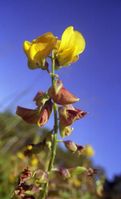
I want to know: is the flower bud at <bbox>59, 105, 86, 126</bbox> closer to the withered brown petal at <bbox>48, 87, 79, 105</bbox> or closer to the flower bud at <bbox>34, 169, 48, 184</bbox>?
the withered brown petal at <bbox>48, 87, 79, 105</bbox>

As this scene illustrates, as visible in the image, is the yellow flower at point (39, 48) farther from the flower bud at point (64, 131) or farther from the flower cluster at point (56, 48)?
the flower bud at point (64, 131)

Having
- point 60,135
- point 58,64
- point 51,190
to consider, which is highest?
point 51,190

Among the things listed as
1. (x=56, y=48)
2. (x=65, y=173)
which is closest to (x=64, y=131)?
(x=65, y=173)

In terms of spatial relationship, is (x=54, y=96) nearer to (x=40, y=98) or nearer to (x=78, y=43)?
(x=40, y=98)

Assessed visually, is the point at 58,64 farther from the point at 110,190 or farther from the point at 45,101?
the point at 110,190

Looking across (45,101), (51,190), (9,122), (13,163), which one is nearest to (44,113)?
(45,101)

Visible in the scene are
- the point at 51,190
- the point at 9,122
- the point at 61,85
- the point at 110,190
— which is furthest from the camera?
the point at 110,190
